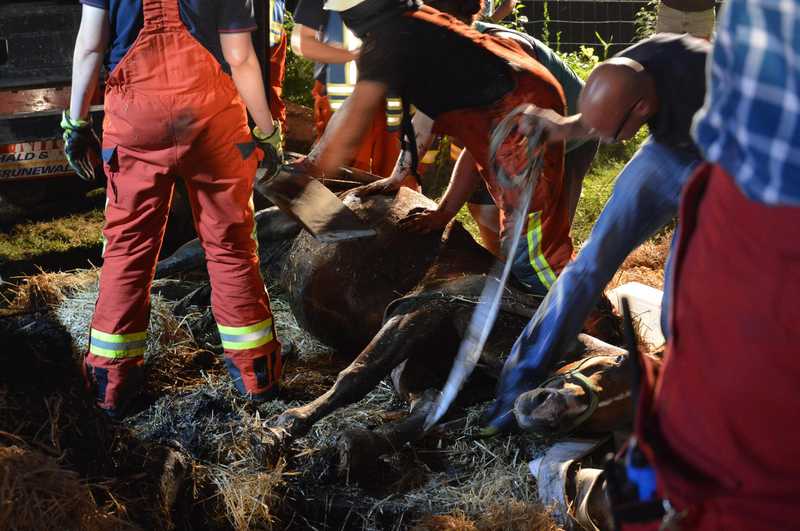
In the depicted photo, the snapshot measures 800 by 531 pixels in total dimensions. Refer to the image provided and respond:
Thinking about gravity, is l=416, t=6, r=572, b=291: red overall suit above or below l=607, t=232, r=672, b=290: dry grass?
above

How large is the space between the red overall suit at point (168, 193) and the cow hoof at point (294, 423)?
1.58 feet

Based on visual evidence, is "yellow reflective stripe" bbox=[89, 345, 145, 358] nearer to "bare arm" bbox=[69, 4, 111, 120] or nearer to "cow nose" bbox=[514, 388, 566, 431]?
"bare arm" bbox=[69, 4, 111, 120]

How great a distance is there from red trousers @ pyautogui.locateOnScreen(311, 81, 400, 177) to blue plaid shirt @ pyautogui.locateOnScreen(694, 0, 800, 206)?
464cm

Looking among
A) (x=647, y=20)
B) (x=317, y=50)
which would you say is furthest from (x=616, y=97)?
(x=647, y=20)

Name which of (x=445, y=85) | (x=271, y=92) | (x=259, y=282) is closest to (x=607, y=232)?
(x=445, y=85)

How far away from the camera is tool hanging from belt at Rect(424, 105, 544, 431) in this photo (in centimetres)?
347

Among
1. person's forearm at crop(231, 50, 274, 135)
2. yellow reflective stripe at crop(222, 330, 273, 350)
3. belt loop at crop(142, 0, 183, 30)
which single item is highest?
belt loop at crop(142, 0, 183, 30)

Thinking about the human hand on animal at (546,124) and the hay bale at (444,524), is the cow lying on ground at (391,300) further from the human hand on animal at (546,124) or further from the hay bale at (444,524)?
the human hand on animal at (546,124)

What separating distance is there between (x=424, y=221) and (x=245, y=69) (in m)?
1.16

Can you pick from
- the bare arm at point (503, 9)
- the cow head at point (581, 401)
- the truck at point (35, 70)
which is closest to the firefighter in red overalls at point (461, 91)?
the cow head at point (581, 401)

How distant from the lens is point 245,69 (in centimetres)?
356

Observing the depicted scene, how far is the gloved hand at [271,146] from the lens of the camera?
12.6ft

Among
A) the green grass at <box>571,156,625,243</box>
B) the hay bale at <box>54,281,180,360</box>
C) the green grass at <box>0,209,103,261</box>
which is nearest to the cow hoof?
the hay bale at <box>54,281,180,360</box>

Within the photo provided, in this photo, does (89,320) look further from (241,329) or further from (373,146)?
(373,146)
